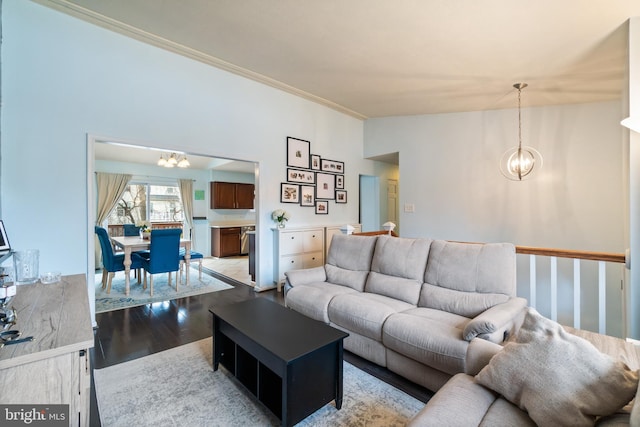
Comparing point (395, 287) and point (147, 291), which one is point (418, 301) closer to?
point (395, 287)

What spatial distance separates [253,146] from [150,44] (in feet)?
5.49

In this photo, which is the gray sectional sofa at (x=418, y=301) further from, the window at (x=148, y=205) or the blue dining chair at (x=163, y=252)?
the window at (x=148, y=205)

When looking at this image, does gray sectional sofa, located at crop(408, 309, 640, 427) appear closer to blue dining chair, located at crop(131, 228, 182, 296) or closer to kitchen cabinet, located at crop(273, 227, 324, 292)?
kitchen cabinet, located at crop(273, 227, 324, 292)

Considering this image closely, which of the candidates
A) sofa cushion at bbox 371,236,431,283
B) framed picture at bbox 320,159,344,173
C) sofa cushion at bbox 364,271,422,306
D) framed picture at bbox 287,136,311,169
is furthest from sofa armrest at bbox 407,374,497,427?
framed picture at bbox 320,159,344,173

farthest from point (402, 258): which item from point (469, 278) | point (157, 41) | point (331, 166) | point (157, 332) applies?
point (157, 41)

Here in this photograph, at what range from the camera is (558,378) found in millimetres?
1002

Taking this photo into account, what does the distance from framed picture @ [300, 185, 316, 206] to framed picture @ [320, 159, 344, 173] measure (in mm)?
463

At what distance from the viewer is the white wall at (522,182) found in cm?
358

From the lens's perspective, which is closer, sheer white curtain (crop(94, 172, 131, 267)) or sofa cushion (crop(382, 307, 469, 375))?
sofa cushion (crop(382, 307, 469, 375))

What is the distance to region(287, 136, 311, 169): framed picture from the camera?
15.5 feet

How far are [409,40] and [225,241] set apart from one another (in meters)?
6.14

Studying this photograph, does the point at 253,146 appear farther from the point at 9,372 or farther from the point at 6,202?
the point at 9,372

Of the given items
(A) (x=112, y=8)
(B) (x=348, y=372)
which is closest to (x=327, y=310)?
(B) (x=348, y=372)

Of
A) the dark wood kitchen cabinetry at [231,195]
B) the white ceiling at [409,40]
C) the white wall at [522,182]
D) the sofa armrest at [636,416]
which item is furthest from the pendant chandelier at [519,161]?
the dark wood kitchen cabinetry at [231,195]
